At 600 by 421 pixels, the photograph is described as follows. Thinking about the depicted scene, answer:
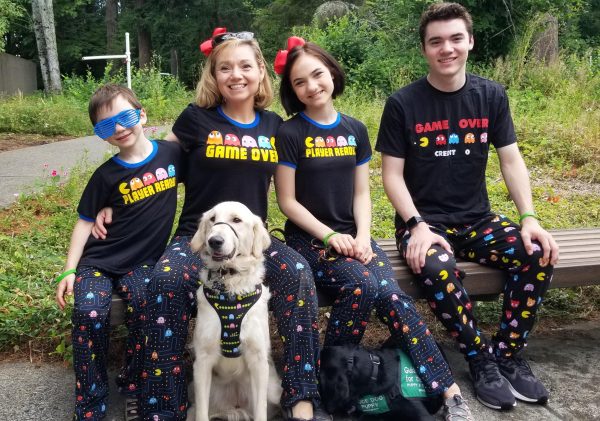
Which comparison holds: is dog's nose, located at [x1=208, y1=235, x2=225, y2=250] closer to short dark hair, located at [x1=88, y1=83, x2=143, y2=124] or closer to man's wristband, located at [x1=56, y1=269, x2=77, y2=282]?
man's wristband, located at [x1=56, y1=269, x2=77, y2=282]

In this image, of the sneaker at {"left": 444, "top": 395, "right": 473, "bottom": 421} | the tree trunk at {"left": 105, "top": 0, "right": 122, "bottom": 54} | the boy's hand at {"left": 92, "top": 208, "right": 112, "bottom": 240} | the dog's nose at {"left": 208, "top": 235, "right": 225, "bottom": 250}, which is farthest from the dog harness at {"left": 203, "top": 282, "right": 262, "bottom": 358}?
the tree trunk at {"left": 105, "top": 0, "right": 122, "bottom": 54}

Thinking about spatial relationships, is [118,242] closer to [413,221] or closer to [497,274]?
[413,221]

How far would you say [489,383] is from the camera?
3008 mm

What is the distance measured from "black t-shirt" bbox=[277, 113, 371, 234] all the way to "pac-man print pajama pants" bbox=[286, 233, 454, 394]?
318mm

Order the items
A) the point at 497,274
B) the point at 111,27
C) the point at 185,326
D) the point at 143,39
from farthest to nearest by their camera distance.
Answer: the point at 111,27
the point at 143,39
the point at 497,274
the point at 185,326

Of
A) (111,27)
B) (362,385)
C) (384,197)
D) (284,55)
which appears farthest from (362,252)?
(111,27)

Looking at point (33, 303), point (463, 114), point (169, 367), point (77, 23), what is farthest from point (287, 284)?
point (77, 23)

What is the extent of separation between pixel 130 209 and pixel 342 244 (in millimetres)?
1135

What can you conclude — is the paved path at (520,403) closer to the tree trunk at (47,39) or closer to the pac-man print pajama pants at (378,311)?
the pac-man print pajama pants at (378,311)

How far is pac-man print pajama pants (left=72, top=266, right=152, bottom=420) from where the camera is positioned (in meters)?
2.64

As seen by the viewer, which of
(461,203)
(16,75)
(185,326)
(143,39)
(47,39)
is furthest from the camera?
(143,39)

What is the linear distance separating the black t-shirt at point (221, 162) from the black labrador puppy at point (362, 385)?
94 cm

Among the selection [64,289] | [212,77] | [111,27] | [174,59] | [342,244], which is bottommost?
[64,289]

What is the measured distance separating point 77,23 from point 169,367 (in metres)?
39.9
